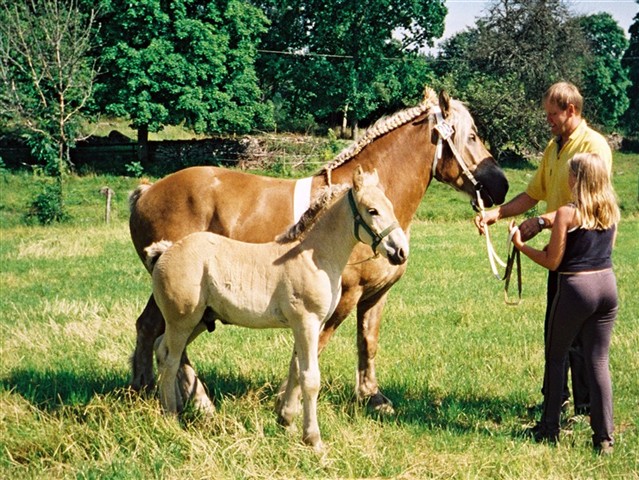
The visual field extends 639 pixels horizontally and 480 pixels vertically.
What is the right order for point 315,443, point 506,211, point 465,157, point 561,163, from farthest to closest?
point 506,211 < point 465,157 < point 561,163 < point 315,443

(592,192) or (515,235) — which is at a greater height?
(592,192)

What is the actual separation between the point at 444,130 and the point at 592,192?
1.33 metres

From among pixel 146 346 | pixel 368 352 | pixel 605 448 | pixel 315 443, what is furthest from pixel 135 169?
pixel 605 448

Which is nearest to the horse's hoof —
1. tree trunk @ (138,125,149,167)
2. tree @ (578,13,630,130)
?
tree trunk @ (138,125,149,167)

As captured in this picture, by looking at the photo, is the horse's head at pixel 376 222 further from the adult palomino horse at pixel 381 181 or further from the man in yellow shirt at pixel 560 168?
the man in yellow shirt at pixel 560 168

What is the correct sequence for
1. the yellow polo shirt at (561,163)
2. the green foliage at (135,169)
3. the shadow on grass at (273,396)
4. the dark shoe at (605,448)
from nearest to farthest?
the dark shoe at (605,448)
the yellow polo shirt at (561,163)
the shadow on grass at (273,396)
the green foliage at (135,169)

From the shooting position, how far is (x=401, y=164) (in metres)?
5.84

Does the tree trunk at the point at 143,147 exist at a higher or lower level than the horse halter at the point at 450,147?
lower

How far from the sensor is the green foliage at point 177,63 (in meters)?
30.7

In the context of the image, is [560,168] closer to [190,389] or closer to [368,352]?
[368,352]

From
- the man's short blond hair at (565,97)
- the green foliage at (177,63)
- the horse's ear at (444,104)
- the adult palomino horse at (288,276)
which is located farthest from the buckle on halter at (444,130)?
the green foliage at (177,63)

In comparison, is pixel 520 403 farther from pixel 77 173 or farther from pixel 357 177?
pixel 77 173

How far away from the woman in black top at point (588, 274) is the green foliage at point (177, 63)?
90.1 feet

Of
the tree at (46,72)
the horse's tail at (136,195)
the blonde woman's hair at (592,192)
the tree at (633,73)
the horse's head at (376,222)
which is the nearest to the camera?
A: the horse's head at (376,222)
